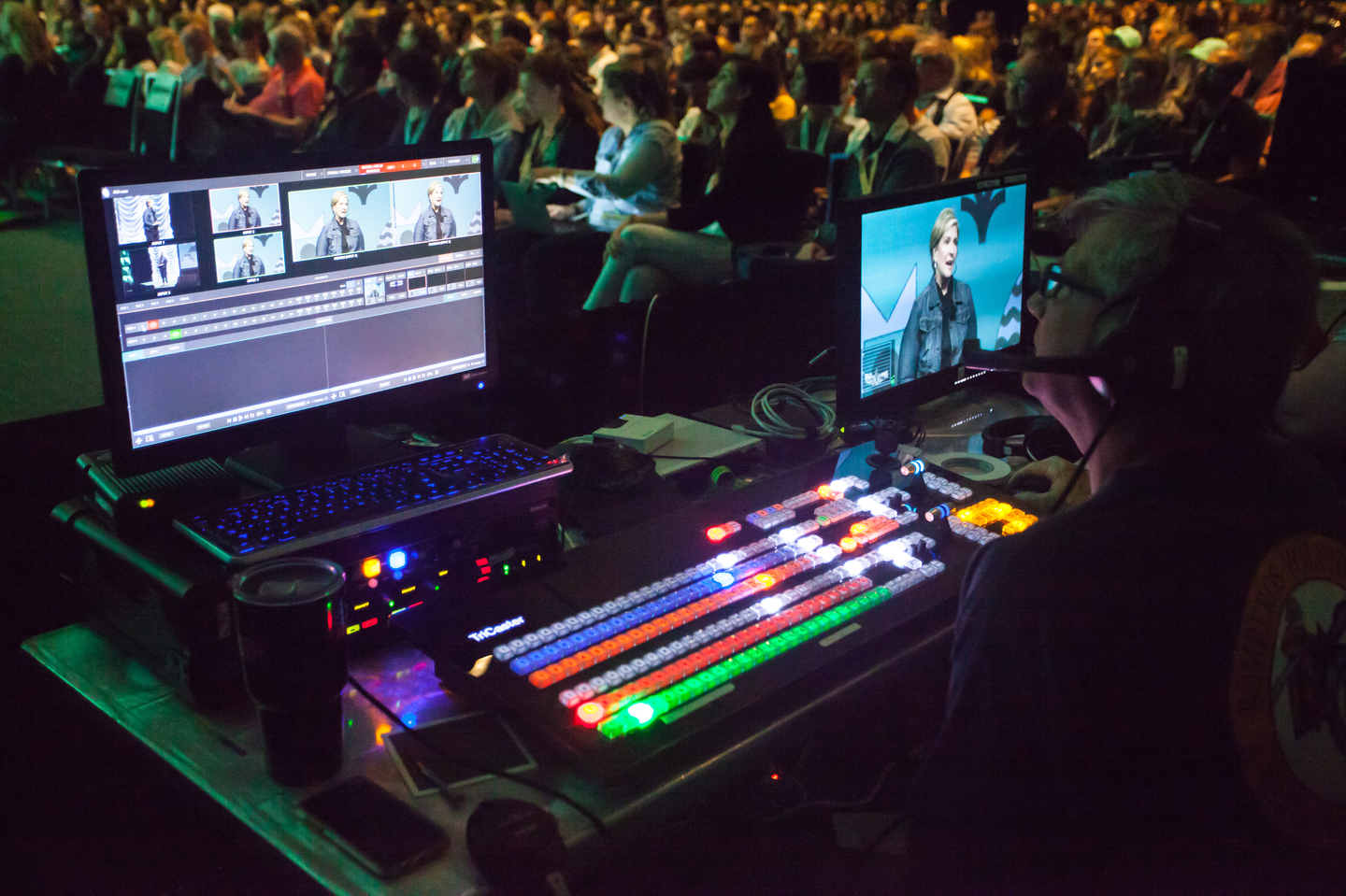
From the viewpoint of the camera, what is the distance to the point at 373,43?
5434mm

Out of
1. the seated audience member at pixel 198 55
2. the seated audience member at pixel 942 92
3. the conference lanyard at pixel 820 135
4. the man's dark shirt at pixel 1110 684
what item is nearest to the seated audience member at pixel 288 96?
the seated audience member at pixel 198 55

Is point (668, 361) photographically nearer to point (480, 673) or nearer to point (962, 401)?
point (962, 401)

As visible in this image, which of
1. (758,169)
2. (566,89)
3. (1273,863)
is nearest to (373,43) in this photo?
(566,89)

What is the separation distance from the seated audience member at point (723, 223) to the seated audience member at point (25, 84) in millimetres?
5388

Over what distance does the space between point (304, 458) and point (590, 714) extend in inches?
25.6

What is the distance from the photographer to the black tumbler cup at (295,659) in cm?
90

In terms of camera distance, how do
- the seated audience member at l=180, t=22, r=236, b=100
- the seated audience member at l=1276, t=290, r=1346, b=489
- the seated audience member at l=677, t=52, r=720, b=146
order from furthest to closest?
the seated audience member at l=180, t=22, r=236, b=100, the seated audience member at l=677, t=52, r=720, b=146, the seated audience member at l=1276, t=290, r=1346, b=489

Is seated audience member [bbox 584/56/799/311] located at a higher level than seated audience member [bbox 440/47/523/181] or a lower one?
lower

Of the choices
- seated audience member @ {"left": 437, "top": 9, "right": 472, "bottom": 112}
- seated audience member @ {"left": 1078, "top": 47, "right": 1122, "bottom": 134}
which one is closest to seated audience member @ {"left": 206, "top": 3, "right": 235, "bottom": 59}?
seated audience member @ {"left": 437, "top": 9, "right": 472, "bottom": 112}

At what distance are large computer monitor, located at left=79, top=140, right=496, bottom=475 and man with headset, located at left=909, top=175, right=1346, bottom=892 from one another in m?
0.88

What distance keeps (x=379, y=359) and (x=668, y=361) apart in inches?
47.3

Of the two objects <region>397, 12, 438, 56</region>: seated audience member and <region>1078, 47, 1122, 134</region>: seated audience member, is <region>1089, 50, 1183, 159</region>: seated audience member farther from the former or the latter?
<region>397, 12, 438, 56</region>: seated audience member

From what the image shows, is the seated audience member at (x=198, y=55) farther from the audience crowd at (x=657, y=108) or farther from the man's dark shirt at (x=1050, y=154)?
the man's dark shirt at (x=1050, y=154)

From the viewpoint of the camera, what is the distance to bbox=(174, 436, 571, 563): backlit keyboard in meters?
1.07
